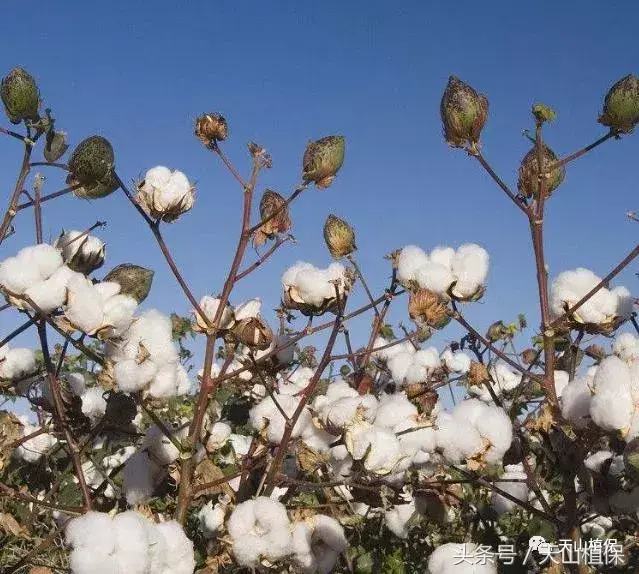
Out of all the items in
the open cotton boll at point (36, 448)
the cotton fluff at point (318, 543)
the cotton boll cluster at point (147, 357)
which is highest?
the open cotton boll at point (36, 448)

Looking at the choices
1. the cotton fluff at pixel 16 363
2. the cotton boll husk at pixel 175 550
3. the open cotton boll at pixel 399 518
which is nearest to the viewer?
the cotton boll husk at pixel 175 550

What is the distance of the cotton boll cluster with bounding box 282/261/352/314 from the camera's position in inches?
71.0

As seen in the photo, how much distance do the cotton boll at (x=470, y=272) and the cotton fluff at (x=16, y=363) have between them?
1.19 metres

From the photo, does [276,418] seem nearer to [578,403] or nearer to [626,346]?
[578,403]

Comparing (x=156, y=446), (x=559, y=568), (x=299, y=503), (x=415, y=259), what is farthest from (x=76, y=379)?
(x=559, y=568)

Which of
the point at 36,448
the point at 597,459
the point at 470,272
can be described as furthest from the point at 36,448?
the point at 597,459

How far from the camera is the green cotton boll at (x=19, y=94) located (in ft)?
6.25

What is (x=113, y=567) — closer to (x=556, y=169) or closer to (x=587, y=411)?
(x=587, y=411)

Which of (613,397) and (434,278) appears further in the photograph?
(434,278)

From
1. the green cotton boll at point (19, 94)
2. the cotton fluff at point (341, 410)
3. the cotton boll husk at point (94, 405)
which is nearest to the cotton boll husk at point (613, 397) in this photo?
the cotton fluff at point (341, 410)

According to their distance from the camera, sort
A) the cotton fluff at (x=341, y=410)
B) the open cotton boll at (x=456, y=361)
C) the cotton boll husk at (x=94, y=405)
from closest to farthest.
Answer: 1. the cotton fluff at (x=341, y=410)
2. the cotton boll husk at (x=94, y=405)
3. the open cotton boll at (x=456, y=361)

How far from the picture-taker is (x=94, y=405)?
218cm

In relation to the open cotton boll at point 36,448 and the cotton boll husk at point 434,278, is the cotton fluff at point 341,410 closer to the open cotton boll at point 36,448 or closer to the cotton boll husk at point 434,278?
the cotton boll husk at point 434,278

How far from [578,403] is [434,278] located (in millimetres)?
441
